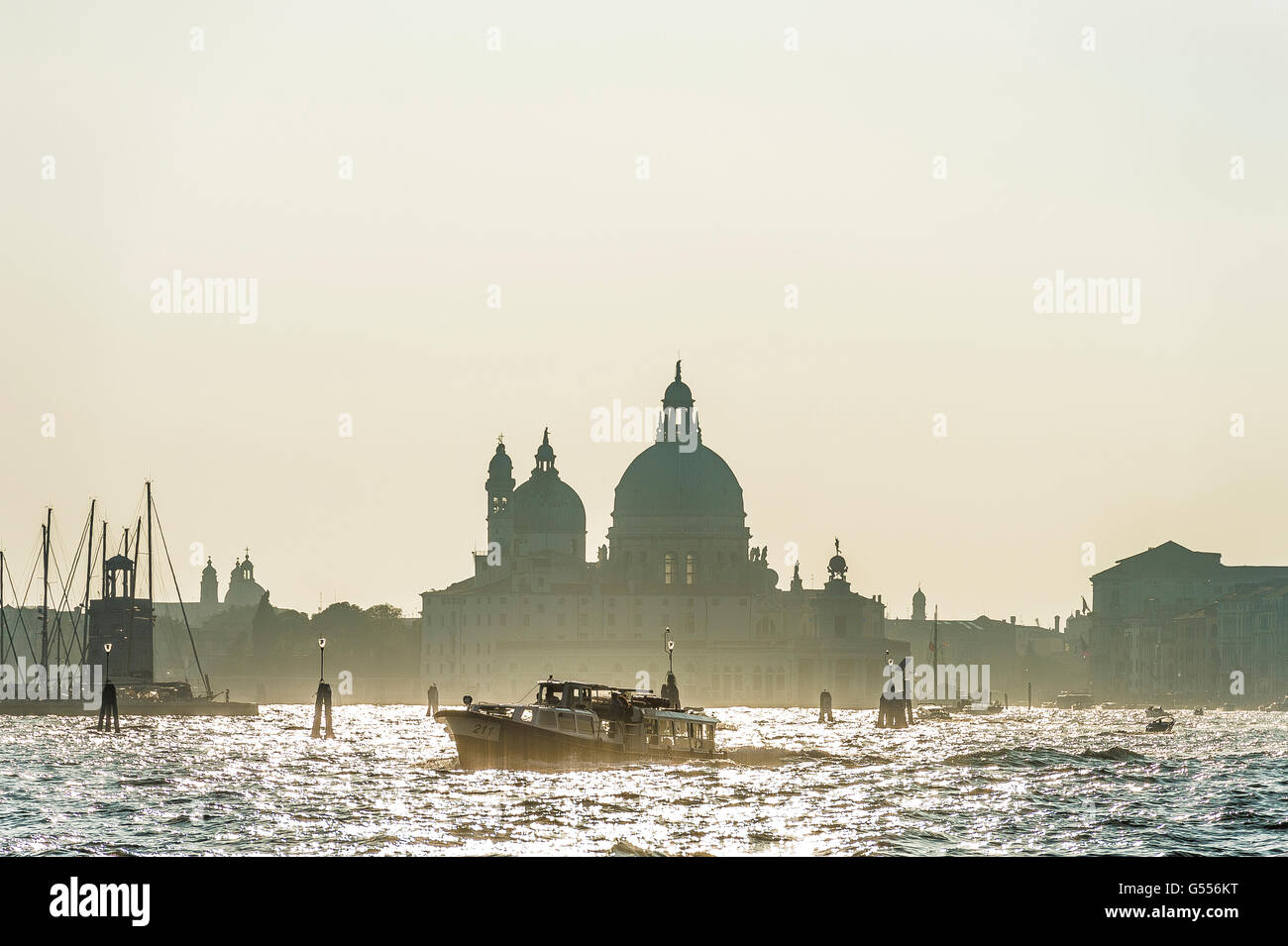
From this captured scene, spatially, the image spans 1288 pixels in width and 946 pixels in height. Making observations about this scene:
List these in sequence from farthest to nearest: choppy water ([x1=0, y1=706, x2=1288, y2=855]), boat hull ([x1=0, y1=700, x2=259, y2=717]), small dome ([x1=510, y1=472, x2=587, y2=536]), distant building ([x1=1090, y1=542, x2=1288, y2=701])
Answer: small dome ([x1=510, y1=472, x2=587, y2=536])
distant building ([x1=1090, y1=542, x2=1288, y2=701])
boat hull ([x1=0, y1=700, x2=259, y2=717])
choppy water ([x1=0, y1=706, x2=1288, y2=855])

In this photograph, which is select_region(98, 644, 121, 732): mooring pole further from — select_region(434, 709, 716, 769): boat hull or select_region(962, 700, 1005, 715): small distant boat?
select_region(962, 700, 1005, 715): small distant boat

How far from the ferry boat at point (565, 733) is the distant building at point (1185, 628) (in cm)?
10188

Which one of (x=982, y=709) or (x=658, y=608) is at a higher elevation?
(x=658, y=608)

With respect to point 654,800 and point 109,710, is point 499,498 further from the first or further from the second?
point 654,800

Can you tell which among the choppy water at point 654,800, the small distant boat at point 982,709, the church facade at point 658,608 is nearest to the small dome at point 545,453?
the church facade at point 658,608

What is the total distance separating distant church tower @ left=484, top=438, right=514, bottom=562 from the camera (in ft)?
576

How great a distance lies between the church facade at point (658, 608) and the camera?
525 ft

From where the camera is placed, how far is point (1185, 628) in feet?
532

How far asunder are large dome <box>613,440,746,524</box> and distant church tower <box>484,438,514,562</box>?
440 inches

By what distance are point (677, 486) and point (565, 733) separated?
119380 mm

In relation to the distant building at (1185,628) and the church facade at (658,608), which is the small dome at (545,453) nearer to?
the church facade at (658,608)

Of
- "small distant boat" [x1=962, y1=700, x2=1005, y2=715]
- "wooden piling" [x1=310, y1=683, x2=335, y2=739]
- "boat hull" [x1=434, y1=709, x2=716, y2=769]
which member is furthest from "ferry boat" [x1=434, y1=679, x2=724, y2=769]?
"small distant boat" [x1=962, y1=700, x2=1005, y2=715]

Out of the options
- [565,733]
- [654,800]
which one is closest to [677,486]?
[565,733]
